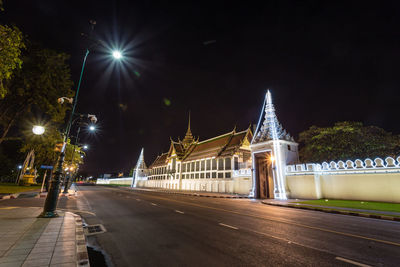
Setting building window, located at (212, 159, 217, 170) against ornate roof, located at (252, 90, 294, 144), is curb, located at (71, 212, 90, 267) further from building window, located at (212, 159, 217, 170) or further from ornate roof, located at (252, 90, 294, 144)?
building window, located at (212, 159, 217, 170)

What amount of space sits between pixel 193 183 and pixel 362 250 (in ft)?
147

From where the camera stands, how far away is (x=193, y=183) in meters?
48.6

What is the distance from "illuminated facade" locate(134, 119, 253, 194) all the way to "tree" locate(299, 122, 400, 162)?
11.3m

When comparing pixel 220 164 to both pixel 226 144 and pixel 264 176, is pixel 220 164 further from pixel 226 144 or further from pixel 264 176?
pixel 264 176

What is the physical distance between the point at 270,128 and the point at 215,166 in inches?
763

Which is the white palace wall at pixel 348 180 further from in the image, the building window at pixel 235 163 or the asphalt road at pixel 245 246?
the building window at pixel 235 163

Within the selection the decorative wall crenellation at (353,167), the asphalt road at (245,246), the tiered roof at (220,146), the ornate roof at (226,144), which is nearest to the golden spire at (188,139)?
the tiered roof at (220,146)

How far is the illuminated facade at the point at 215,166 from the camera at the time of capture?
117 feet

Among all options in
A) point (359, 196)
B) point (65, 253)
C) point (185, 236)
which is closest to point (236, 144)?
point (359, 196)

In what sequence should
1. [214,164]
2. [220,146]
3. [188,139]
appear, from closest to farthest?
[214,164]
[220,146]
[188,139]

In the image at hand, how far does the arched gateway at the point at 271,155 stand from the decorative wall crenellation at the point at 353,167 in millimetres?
1549

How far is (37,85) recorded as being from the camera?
13.0 meters

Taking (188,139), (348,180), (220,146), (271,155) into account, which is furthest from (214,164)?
(188,139)

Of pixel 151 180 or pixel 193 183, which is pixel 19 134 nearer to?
pixel 193 183
